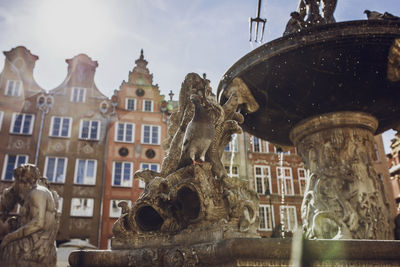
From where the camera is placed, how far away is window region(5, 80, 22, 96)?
24.4m

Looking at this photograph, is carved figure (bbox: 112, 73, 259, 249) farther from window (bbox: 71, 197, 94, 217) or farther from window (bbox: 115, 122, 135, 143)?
window (bbox: 115, 122, 135, 143)

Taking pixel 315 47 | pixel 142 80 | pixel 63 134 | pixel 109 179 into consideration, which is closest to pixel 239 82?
pixel 315 47

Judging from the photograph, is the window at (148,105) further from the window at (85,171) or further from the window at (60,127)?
the window at (85,171)

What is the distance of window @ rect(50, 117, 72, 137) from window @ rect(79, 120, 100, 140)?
80 cm

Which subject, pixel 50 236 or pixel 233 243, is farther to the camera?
pixel 50 236

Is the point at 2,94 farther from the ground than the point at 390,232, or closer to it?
farther from the ground

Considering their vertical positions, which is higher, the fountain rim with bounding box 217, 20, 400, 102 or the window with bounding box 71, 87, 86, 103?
the window with bounding box 71, 87, 86, 103

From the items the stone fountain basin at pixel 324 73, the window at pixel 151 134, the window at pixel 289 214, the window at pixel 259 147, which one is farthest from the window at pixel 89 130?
the stone fountain basin at pixel 324 73

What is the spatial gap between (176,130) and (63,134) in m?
20.9

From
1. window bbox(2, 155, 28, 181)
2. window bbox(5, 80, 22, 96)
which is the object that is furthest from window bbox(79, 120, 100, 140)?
window bbox(5, 80, 22, 96)

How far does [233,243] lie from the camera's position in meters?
2.57

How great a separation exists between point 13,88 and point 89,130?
5779 mm

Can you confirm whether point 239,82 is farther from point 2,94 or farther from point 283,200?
point 2,94

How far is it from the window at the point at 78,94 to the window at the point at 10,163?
5.03 m
